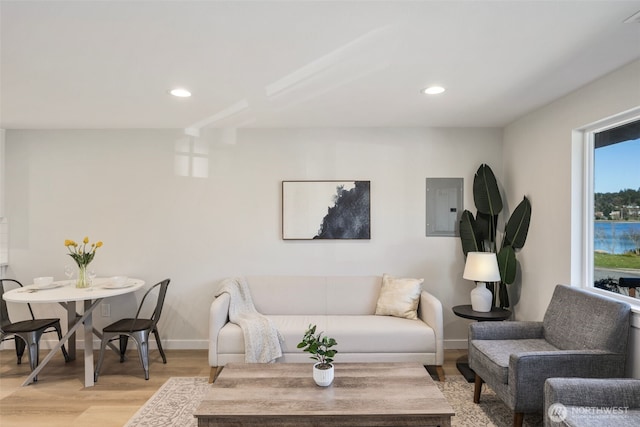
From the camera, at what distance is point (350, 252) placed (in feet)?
14.2

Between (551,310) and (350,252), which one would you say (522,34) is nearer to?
(551,310)

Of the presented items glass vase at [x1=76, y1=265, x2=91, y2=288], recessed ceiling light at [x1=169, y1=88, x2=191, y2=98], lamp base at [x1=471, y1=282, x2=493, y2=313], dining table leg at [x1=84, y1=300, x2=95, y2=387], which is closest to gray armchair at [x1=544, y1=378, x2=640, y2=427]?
lamp base at [x1=471, y1=282, x2=493, y2=313]

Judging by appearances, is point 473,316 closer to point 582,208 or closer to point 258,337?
point 582,208

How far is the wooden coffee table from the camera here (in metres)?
2.11

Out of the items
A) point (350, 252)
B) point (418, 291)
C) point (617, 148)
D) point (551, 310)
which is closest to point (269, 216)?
point (350, 252)

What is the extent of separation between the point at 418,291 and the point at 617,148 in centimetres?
199

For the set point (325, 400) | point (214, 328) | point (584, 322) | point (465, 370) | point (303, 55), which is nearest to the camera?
point (325, 400)

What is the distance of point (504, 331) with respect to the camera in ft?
10.0

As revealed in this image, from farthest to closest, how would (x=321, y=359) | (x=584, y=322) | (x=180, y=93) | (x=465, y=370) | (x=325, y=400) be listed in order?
(x=465, y=370) < (x=180, y=93) < (x=584, y=322) < (x=321, y=359) < (x=325, y=400)

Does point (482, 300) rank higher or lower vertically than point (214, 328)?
higher

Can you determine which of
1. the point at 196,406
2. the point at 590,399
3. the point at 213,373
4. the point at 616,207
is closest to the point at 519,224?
the point at 616,207

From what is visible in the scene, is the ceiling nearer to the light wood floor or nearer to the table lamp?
the table lamp

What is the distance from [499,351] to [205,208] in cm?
316

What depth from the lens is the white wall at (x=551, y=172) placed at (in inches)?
106
